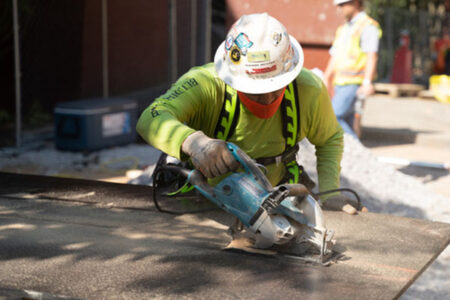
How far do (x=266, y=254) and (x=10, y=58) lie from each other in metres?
8.91

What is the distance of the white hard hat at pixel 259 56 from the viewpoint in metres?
2.98

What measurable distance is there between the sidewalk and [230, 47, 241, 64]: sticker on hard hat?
4223 mm

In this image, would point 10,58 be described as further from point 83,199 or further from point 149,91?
point 83,199

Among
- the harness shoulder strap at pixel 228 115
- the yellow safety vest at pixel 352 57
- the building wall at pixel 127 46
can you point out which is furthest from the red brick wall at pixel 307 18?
the harness shoulder strap at pixel 228 115

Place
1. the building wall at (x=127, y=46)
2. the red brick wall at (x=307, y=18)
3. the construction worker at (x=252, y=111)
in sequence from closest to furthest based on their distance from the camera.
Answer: the construction worker at (x=252, y=111), the red brick wall at (x=307, y=18), the building wall at (x=127, y=46)

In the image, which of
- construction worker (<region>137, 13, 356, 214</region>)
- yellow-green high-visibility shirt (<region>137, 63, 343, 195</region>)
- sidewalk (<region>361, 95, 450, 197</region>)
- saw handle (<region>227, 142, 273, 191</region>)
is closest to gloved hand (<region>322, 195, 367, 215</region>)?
construction worker (<region>137, 13, 356, 214</region>)

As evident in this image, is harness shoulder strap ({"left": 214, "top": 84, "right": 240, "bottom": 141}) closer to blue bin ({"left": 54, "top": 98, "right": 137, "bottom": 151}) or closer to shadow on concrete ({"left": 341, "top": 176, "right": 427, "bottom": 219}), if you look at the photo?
shadow on concrete ({"left": 341, "top": 176, "right": 427, "bottom": 219})

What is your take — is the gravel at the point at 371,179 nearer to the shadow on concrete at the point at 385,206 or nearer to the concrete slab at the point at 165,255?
Answer: the shadow on concrete at the point at 385,206

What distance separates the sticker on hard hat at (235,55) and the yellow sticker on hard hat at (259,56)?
55mm

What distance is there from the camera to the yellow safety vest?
7.22 meters

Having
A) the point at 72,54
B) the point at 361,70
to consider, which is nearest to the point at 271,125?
the point at 361,70

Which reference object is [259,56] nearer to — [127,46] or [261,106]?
[261,106]

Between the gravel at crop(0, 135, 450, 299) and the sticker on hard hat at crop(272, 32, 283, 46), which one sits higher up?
the sticker on hard hat at crop(272, 32, 283, 46)

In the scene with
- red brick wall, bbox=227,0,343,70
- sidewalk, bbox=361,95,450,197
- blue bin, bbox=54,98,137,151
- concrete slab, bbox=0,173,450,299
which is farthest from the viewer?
red brick wall, bbox=227,0,343,70
